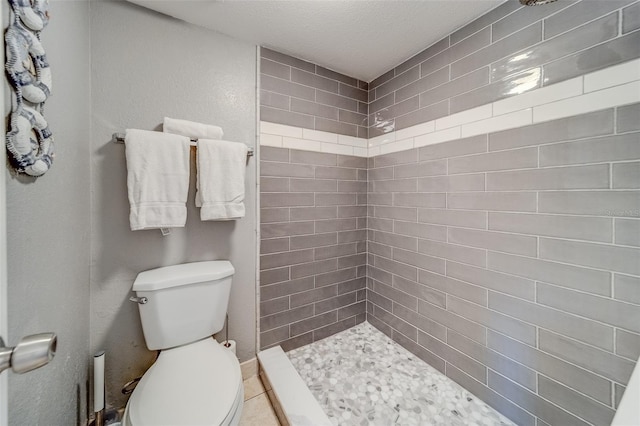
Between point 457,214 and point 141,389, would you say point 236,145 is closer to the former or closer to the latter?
point 141,389

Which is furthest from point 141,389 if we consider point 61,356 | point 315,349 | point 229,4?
point 229,4

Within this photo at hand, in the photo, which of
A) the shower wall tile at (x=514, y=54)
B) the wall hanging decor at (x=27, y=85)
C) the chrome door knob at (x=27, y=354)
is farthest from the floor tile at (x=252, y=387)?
the shower wall tile at (x=514, y=54)

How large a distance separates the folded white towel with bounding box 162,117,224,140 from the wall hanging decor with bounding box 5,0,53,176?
0.51m

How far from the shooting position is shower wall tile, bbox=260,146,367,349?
157cm

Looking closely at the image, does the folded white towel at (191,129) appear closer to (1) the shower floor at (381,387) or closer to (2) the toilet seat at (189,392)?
(2) the toilet seat at (189,392)

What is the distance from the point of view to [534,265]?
1.07 meters

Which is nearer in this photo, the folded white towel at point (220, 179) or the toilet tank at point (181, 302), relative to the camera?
the toilet tank at point (181, 302)

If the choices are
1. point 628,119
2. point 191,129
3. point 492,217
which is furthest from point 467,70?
point 191,129

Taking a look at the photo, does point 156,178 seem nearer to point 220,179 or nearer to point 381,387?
point 220,179

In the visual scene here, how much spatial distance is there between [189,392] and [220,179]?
0.92 meters

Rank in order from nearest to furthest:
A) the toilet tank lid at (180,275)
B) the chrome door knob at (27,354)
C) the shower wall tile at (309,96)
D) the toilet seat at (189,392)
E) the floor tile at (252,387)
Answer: the chrome door knob at (27,354)
the toilet seat at (189,392)
the toilet tank lid at (180,275)
the floor tile at (252,387)
the shower wall tile at (309,96)

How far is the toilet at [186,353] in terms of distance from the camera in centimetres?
83

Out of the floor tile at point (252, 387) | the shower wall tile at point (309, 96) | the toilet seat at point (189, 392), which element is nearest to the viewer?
the toilet seat at point (189, 392)

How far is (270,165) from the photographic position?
1.55 meters
